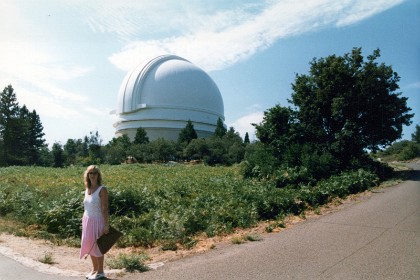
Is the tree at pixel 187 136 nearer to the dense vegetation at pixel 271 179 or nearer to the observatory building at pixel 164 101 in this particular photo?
the observatory building at pixel 164 101

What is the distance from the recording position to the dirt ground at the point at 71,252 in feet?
17.7

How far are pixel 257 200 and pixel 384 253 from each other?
4075 millimetres

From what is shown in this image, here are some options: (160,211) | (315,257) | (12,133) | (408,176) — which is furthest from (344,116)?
(12,133)

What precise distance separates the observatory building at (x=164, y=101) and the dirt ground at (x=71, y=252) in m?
53.5

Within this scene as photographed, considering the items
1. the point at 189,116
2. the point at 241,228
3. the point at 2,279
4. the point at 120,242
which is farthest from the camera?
the point at 189,116

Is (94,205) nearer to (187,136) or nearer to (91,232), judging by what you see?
(91,232)

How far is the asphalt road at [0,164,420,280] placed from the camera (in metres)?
4.75

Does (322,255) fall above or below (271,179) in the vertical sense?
below

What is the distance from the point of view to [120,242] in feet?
23.4

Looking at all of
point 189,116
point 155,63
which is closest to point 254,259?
point 189,116

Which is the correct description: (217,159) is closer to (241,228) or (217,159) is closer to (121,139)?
(121,139)

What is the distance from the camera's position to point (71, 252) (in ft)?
22.1

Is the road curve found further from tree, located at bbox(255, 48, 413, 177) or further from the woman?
tree, located at bbox(255, 48, 413, 177)

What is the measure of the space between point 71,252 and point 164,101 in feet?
183
